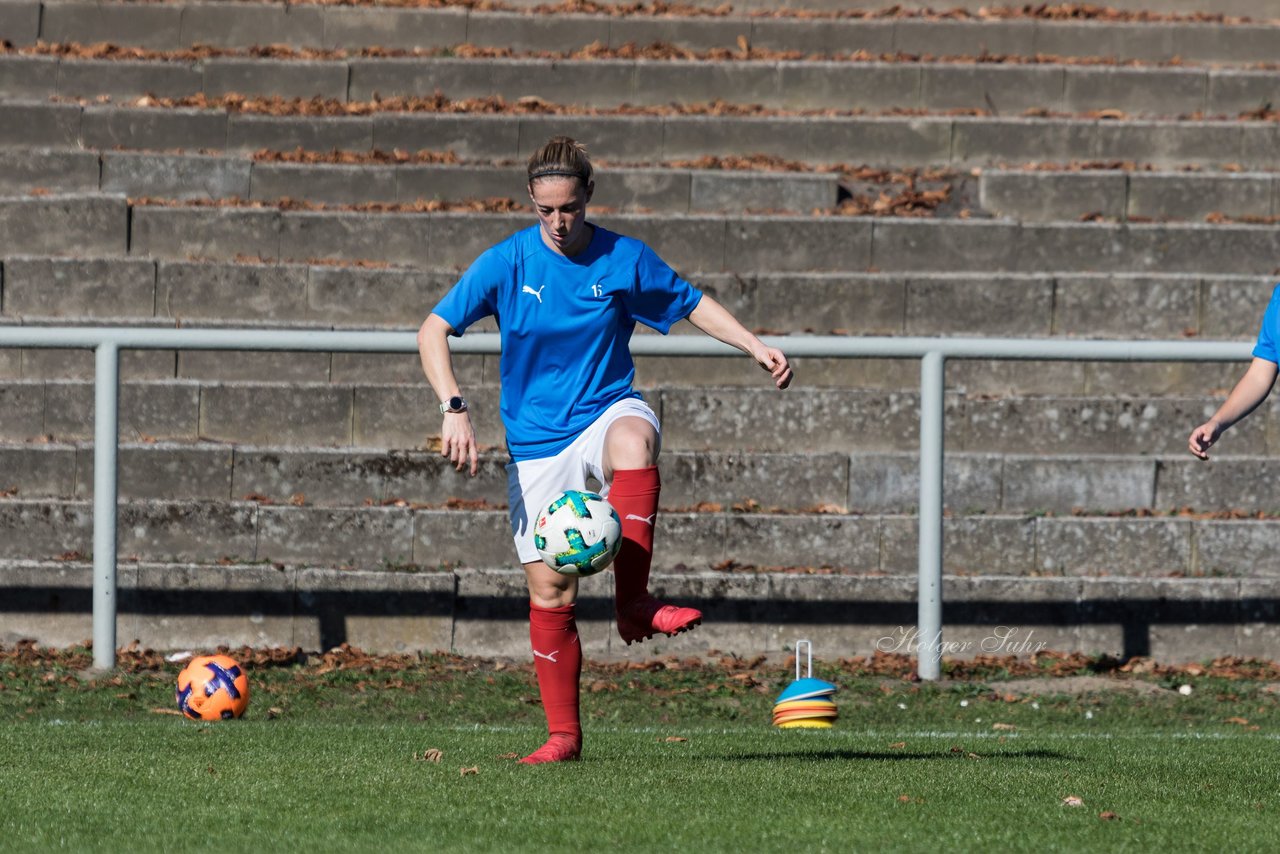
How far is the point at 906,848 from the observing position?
4.50 m

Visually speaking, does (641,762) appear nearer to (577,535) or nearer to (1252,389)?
(577,535)

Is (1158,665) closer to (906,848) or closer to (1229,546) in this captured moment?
(1229,546)

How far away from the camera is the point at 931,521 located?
8.92 m

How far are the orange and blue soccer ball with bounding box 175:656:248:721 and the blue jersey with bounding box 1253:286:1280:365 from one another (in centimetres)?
453

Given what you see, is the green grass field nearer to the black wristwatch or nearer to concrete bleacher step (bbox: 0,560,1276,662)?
concrete bleacher step (bbox: 0,560,1276,662)

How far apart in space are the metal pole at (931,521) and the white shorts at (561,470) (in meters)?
3.06

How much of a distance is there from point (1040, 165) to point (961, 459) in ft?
11.7

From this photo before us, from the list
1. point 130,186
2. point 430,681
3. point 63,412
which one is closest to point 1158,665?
point 430,681

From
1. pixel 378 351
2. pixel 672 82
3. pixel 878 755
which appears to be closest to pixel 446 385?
pixel 878 755

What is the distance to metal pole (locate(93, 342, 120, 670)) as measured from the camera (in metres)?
8.80

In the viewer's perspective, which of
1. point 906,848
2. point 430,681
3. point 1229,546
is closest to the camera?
point 906,848

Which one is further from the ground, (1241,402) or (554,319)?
(554,319)

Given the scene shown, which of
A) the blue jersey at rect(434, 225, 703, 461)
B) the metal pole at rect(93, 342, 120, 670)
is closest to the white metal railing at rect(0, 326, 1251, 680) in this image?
the metal pole at rect(93, 342, 120, 670)

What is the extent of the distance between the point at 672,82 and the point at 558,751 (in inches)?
328
